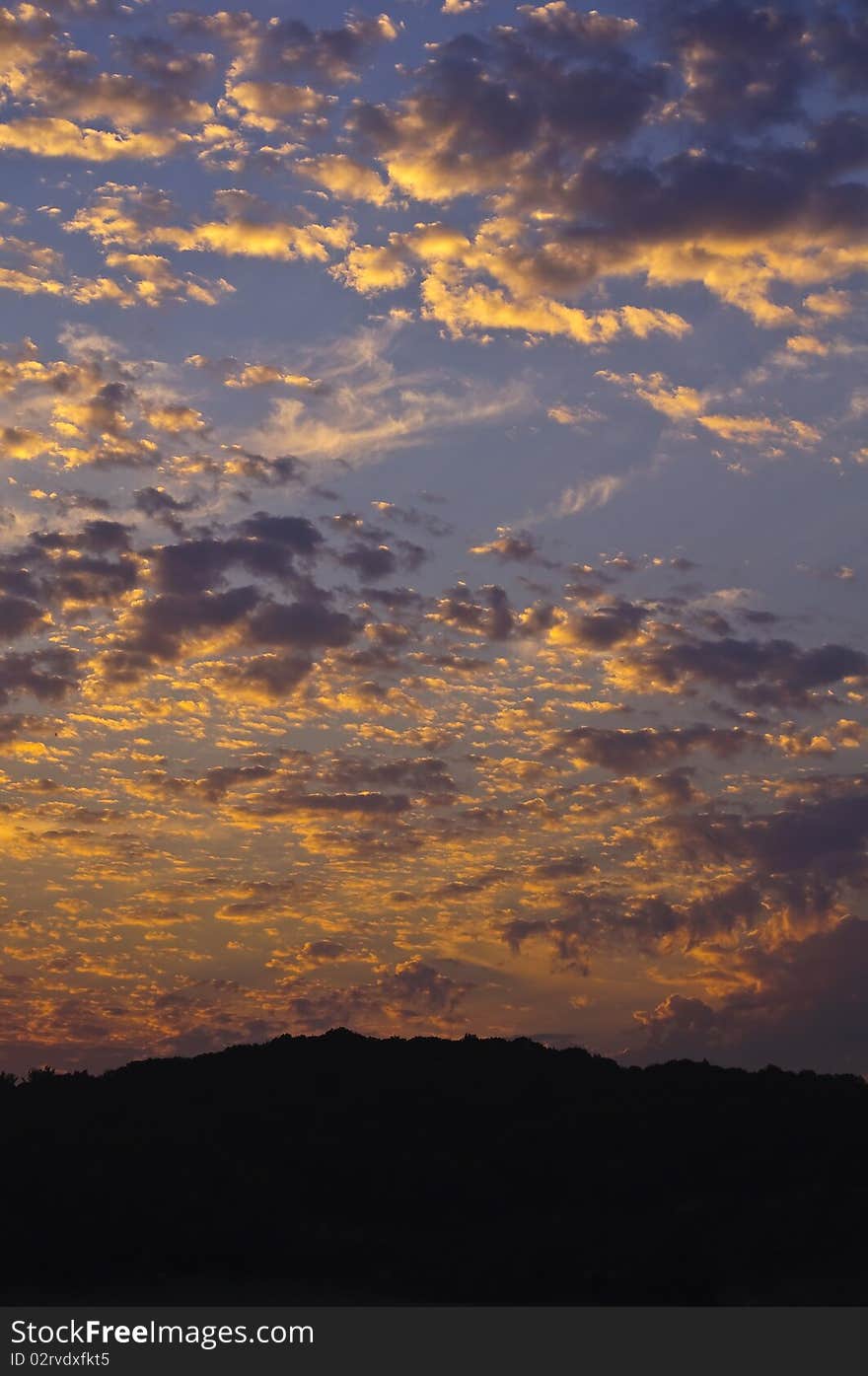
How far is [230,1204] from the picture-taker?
39.0 metres

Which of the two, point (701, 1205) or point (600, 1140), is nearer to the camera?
point (701, 1205)

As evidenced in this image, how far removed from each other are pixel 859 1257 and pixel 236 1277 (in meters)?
15.9

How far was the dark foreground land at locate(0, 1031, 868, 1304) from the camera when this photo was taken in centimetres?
3550

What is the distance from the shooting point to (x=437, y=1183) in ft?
133

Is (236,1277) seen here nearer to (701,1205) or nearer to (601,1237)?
(601,1237)

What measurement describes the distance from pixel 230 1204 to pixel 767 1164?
15.4m

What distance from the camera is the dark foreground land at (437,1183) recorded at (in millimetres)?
35500

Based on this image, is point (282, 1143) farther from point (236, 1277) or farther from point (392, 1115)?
point (236, 1277)

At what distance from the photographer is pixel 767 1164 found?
41000 mm
